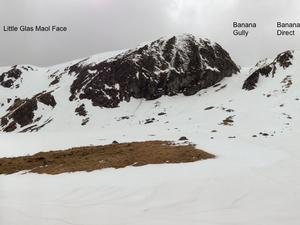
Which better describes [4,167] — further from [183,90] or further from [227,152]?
[183,90]

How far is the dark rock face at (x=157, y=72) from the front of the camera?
152m

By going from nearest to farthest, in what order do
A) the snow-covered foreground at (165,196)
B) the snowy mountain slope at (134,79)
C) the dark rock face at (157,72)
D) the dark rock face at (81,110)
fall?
the snow-covered foreground at (165,196)
the dark rock face at (81,110)
the snowy mountain slope at (134,79)
the dark rock face at (157,72)

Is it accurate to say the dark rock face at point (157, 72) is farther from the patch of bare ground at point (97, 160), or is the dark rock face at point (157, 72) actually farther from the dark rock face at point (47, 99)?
the patch of bare ground at point (97, 160)

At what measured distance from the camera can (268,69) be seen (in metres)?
130

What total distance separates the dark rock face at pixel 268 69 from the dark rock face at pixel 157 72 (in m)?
27.5

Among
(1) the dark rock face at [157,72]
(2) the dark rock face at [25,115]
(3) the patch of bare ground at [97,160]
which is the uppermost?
(3) the patch of bare ground at [97,160]

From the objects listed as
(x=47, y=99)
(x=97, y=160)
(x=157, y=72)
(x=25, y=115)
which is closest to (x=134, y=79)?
(x=157, y=72)

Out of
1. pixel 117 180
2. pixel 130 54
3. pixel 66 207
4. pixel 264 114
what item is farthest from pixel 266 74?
pixel 66 207

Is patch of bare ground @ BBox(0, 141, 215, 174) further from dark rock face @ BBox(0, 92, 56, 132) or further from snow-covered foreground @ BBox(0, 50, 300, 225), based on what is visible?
dark rock face @ BBox(0, 92, 56, 132)

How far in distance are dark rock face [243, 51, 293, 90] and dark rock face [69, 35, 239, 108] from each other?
90.2 ft

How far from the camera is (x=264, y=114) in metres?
85.2

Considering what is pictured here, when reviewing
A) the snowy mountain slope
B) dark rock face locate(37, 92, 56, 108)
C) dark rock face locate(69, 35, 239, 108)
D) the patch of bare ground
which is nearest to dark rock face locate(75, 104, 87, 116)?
the snowy mountain slope

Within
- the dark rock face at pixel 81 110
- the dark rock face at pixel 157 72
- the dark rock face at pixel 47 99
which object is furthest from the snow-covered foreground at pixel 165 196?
the dark rock face at pixel 47 99

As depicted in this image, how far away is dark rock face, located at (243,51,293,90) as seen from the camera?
125519 mm
